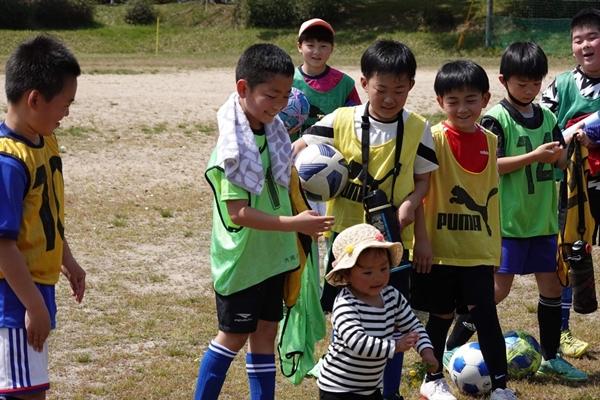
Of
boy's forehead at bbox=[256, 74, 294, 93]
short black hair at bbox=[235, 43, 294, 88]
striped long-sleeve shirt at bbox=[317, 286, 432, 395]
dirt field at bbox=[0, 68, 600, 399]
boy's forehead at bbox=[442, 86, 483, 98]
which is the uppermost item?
short black hair at bbox=[235, 43, 294, 88]

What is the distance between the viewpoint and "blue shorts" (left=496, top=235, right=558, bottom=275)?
5.71m

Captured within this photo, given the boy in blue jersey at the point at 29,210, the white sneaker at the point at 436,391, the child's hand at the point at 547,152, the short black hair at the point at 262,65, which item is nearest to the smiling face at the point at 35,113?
the boy in blue jersey at the point at 29,210

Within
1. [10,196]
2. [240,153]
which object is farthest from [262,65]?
[10,196]

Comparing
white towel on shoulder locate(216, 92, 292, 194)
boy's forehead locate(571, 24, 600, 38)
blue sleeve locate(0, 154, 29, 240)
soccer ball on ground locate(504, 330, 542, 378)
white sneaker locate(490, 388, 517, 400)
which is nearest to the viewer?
blue sleeve locate(0, 154, 29, 240)

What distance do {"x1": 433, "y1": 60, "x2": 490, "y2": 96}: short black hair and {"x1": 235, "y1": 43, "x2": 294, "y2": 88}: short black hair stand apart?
105 centimetres

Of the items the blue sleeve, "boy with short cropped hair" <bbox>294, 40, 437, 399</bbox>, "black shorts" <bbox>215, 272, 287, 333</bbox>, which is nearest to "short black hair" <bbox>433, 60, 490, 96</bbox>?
"boy with short cropped hair" <bbox>294, 40, 437, 399</bbox>

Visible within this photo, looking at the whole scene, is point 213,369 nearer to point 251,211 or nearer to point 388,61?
point 251,211

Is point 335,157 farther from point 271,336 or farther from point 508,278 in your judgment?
point 508,278

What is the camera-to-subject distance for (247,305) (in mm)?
4523

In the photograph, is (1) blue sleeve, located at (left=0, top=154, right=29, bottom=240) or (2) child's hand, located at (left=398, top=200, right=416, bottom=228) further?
(2) child's hand, located at (left=398, top=200, right=416, bottom=228)

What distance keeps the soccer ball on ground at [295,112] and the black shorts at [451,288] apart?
1.67m

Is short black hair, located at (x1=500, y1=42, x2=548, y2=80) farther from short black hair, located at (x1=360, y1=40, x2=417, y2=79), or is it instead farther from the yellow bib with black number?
the yellow bib with black number

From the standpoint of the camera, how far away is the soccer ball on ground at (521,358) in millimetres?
5828

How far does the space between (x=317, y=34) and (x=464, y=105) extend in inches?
80.1
